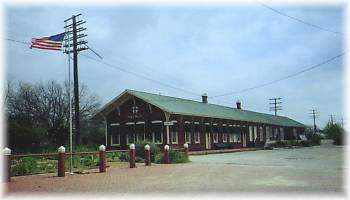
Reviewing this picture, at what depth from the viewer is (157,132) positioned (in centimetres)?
3102

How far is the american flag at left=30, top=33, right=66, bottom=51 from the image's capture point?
16862 mm

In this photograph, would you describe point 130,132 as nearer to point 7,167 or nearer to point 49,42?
point 49,42

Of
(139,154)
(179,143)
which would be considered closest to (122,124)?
(179,143)

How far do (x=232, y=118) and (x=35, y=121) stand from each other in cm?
2401

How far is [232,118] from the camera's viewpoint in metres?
37.8

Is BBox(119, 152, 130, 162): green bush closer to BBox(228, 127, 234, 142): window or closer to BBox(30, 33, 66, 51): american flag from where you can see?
BBox(30, 33, 66, 51): american flag

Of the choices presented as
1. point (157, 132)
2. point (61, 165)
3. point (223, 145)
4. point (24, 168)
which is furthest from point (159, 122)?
point (61, 165)

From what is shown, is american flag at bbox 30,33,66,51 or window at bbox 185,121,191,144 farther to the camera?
window at bbox 185,121,191,144

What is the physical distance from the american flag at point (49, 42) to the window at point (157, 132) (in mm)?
14473

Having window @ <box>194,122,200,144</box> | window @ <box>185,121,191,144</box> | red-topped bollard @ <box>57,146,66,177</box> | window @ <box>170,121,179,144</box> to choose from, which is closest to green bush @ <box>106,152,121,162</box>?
window @ <box>170,121,179,144</box>

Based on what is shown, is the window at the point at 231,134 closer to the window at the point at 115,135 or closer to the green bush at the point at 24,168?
the window at the point at 115,135

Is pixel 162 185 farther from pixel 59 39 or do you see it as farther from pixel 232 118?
pixel 232 118

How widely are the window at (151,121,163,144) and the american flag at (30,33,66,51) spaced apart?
14.5 metres

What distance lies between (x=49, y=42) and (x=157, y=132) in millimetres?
15225
